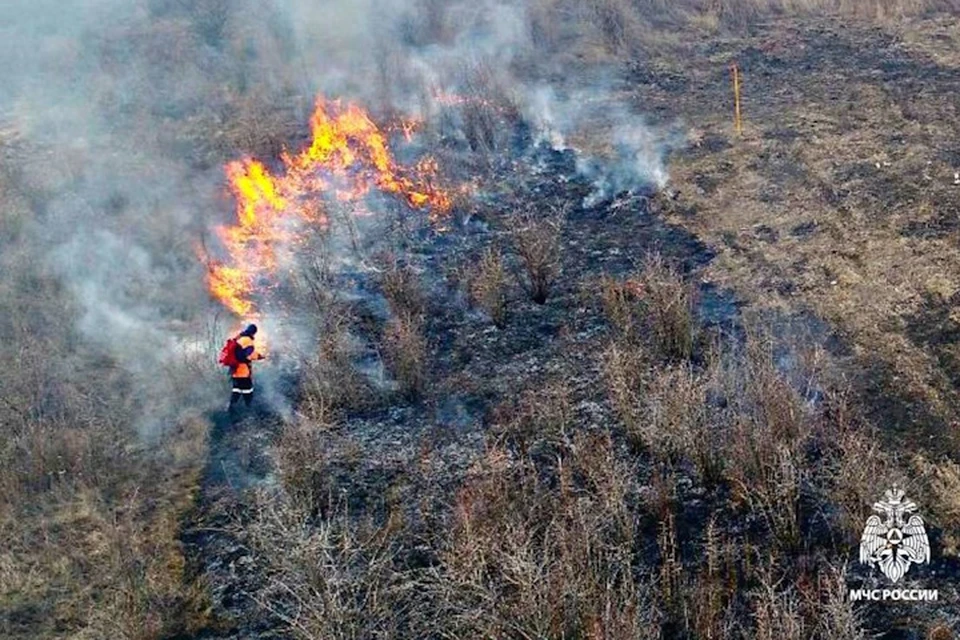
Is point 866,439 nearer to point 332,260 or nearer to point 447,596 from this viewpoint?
point 447,596

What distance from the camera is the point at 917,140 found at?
50.2 feet

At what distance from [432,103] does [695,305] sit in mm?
8963

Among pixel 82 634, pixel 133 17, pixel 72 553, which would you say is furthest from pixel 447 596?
pixel 133 17

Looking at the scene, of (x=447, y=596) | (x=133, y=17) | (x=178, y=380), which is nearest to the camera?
(x=447, y=596)

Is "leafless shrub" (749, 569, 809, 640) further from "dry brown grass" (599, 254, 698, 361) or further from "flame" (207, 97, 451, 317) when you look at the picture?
"flame" (207, 97, 451, 317)

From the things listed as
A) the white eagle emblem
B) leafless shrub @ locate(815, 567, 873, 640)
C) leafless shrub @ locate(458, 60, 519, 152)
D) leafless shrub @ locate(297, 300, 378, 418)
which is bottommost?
the white eagle emblem

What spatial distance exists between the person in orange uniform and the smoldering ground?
403mm

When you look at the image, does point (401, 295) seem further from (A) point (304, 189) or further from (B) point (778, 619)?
(B) point (778, 619)

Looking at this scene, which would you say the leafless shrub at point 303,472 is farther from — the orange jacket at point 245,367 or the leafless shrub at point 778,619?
the leafless shrub at point 778,619

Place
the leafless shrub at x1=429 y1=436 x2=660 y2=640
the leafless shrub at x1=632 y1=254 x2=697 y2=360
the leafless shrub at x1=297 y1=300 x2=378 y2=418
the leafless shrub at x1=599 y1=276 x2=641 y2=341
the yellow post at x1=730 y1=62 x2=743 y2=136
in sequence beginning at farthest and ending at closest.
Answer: the yellow post at x1=730 y1=62 x2=743 y2=136, the leafless shrub at x1=599 y1=276 x2=641 y2=341, the leafless shrub at x1=632 y1=254 x2=697 y2=360, the leafless shrub at x1=297 y1=300 x2=378 y2=418, the leafless shrub at x1=429 y1=436 x2=660 y2=640

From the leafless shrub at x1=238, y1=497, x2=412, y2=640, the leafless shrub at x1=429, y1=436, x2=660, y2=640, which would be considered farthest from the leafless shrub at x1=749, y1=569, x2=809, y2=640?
the leafless shrub at x1=238, y1=497, x2=412, y2=640

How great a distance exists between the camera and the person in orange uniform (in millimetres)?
10195

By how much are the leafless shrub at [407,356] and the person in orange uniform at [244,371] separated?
1494mm

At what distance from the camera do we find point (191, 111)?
61.9 feet
